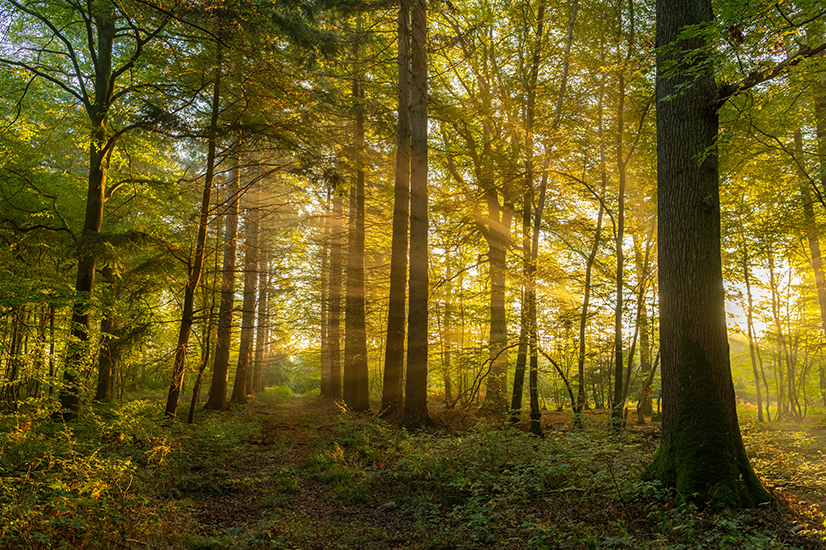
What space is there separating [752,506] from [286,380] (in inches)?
1277

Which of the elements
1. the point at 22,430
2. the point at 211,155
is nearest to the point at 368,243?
the point at 211,155

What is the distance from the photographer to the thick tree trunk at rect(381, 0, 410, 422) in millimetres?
10195

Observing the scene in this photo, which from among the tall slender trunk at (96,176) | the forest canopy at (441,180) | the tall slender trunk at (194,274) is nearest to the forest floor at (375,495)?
the forest canopy at (441,180)

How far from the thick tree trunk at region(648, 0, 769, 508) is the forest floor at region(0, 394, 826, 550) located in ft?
1.48

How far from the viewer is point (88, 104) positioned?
29.2 ft

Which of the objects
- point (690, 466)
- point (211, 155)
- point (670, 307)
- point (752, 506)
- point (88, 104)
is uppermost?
point (88, 104)

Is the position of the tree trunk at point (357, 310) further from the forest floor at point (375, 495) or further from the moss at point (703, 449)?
the moss at point (703, 449)

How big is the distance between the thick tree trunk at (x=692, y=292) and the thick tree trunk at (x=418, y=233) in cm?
514

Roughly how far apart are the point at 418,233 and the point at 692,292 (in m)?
6.03

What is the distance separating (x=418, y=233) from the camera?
31.8 feet

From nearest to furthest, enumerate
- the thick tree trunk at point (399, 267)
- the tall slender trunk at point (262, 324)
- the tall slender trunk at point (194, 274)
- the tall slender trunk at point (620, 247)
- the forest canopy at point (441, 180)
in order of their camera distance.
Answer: the forest canopy at point (441, 180) → the tall slender trunk at point (194, 274) → the tall slender trunk at point (620, 247) → the thick tree trunk at point (399, 267) → the tall slender trunk at point (262, 324)

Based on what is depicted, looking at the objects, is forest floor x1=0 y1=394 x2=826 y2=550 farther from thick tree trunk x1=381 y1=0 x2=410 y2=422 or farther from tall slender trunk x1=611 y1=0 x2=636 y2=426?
thick tree trunk x1=381 y1=0 x2=410 y2=422

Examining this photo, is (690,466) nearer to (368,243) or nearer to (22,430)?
(22,430)

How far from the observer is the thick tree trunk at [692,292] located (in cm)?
421
